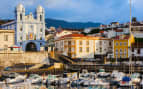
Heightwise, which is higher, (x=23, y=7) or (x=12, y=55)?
(x=23, y=7)

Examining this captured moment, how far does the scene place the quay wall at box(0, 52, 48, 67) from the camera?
55000mm

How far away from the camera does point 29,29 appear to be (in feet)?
220

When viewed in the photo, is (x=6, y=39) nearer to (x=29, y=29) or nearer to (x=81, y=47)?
(x=29, y=29)

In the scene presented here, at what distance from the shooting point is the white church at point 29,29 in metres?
65.8

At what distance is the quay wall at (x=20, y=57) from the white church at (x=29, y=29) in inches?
323

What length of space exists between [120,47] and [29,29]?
19.4 m

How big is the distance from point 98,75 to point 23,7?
2847 centimetres

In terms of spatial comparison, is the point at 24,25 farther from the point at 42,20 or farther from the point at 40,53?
the point at 40,53

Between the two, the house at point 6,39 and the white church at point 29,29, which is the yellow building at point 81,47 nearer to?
the white church at point 29,29

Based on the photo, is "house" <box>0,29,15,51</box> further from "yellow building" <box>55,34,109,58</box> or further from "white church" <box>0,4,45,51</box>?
"yellow building" <box>55,34,109,58</box>

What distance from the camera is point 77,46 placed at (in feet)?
226

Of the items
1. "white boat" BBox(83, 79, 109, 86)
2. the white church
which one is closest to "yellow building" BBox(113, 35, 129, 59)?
the white church

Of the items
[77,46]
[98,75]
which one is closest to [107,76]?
[98,75]

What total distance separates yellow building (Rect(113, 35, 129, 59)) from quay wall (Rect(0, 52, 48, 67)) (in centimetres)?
1692
